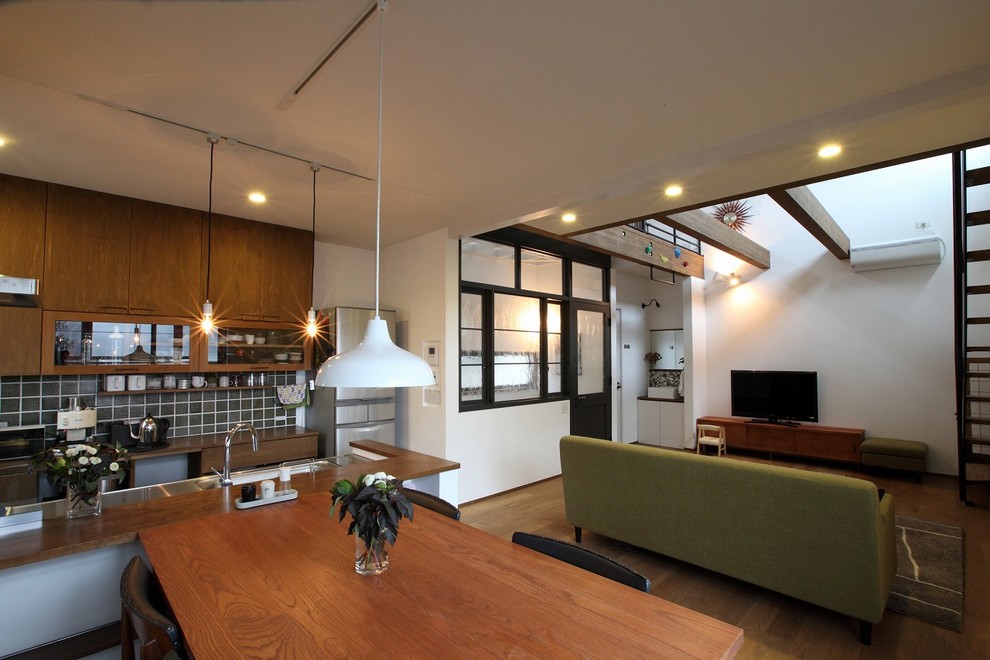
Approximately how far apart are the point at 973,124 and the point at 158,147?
4.34 metres

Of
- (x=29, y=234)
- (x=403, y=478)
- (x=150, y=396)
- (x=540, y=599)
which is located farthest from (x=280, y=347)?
(x=540, y=599)

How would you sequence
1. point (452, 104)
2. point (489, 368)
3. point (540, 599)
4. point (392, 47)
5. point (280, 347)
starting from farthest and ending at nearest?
point (489, 368) → point (280, 347) → point (452, 104) → point (392, 47) → point (540, 599)

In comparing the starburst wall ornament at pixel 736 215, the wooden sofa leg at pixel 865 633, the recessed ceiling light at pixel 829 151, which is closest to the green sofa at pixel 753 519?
the wooden sofa leg at pixel 865 633

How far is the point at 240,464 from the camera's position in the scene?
12.1 feet

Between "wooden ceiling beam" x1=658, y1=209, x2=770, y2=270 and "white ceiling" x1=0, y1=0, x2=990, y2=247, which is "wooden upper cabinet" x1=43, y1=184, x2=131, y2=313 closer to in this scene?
"white ceiling" x1=0, y1=0, x2=990, y2=247

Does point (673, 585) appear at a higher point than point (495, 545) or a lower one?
lower

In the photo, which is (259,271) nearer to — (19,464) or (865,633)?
(19,464)

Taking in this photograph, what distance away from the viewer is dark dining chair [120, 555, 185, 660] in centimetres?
108

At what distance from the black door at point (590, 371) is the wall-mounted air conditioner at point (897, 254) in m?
3.24

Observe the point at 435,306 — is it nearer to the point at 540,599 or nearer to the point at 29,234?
the point at 29,234

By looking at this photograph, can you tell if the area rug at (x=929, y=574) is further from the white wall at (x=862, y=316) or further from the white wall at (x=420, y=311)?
the white wall at (x=420, y=311)

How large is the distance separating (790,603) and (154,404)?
4760 millimetres

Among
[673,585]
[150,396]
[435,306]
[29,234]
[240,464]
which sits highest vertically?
[29,234]

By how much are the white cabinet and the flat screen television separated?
0.81 m
